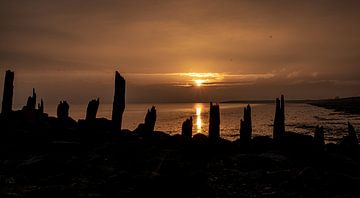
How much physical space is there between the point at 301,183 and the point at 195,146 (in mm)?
10403

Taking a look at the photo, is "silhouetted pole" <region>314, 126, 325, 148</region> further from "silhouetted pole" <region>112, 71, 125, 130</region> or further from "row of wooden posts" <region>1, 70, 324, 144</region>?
"silhouetted pole" <region>112, 71, 125, 130</region>

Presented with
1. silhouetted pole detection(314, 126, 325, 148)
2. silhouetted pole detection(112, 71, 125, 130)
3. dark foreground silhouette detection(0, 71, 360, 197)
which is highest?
silhouetted pole detection(112, 71, 125, 130)

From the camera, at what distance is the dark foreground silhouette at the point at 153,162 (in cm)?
1548

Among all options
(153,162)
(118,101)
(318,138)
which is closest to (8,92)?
(118,101)

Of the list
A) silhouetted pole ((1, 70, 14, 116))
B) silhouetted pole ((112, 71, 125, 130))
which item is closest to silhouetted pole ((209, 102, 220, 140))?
silhouetted pole ((112, 71, 125, 130))

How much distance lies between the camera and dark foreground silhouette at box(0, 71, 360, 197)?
50.8ft

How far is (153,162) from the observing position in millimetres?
21500

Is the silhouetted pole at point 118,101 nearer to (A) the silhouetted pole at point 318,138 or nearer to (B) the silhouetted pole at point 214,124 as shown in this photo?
(B) the silhouetted pole at point 214,124

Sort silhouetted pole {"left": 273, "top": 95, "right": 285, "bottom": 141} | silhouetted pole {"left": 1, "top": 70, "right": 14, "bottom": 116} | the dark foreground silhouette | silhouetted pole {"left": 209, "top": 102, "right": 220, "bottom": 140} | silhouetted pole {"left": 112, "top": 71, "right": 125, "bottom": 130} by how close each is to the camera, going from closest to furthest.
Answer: the dark foreground silhouette → silhouetted pole {"left": 209, "top": 102, "right": 220, "bottom": 140} → silhouetted pole {"left": 112, "top": 71, "right": 125, "bottom": 130} → silhouetted pole {"left": 273, "top": 95, "right": 285, "bottom": 141} → silhouetted pole {"left": 1, "top": 70, "right": 14, "bottom": 116}

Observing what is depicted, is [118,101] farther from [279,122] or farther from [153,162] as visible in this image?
[279,122]

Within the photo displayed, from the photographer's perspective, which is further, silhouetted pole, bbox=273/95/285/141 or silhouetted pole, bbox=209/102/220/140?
silhouetted pole, bbox=273/95/285/141

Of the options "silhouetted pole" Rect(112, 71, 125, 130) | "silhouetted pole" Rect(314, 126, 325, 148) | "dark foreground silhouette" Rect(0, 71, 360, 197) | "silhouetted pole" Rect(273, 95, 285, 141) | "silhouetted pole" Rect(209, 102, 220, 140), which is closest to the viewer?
"dark foreground silhouette" Rect(0, 71, 360, 197)

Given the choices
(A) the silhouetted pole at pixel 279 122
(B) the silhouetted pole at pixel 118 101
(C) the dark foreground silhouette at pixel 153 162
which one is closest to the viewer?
(C) the dark foreground silhouette at pixel 153 162

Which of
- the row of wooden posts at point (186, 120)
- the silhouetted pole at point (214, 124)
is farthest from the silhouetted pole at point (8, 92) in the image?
the silhouetted pole at point (214, 124)
